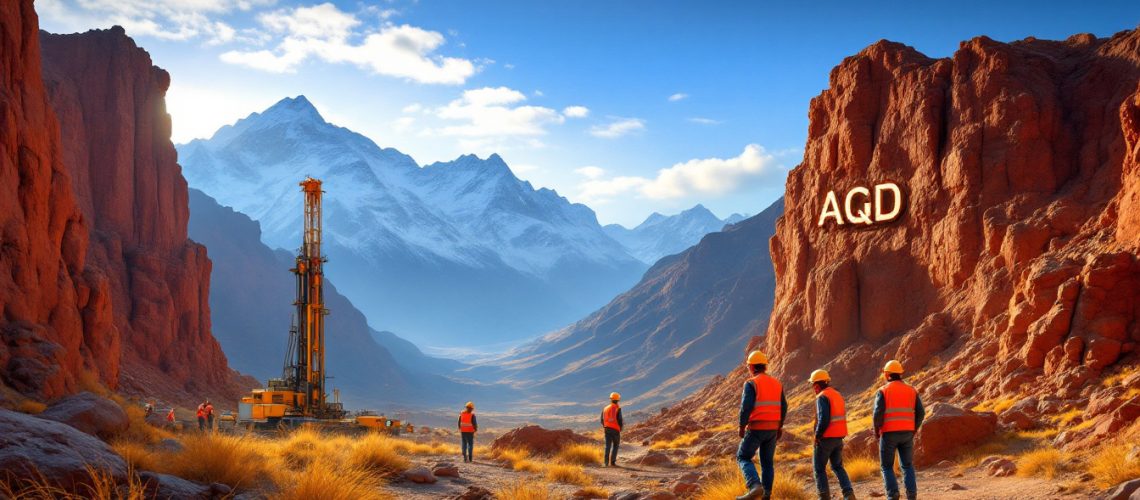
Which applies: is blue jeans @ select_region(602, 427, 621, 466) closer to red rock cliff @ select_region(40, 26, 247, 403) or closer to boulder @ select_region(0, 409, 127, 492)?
boulder @ select_region(0, 409, 127, 492)

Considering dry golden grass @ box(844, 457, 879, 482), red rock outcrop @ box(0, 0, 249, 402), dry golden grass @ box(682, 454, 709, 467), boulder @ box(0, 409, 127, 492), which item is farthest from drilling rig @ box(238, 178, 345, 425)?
boulder @ box(0, 409, 127, 492)

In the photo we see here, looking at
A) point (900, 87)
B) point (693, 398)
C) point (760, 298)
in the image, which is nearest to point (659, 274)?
point (760, 298)

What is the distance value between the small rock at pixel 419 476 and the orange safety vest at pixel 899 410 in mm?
8459

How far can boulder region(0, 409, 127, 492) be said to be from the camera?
347 inches

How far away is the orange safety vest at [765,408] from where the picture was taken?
1166cm

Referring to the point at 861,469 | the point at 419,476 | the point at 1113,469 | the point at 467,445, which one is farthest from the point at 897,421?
the point at 467,445

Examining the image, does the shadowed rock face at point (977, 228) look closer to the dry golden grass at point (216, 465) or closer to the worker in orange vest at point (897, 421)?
the worker in orange vest at point (897, 421)

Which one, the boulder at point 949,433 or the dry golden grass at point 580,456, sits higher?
the boulder at point 949,433

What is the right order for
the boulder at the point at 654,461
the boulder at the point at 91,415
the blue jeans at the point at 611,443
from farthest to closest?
the boulder at the point at 654,461
the blue jeans at the point at 611,443
the boulder at the point at 91,415

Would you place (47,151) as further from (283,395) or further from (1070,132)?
(1070,132)

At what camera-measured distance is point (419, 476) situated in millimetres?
16406

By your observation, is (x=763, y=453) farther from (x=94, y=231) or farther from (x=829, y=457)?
(x=94, y=231)

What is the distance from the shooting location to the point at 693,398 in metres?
57.8

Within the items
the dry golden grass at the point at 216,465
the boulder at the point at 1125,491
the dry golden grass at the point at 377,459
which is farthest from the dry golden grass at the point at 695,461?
the boulder at the point at 1125,491
